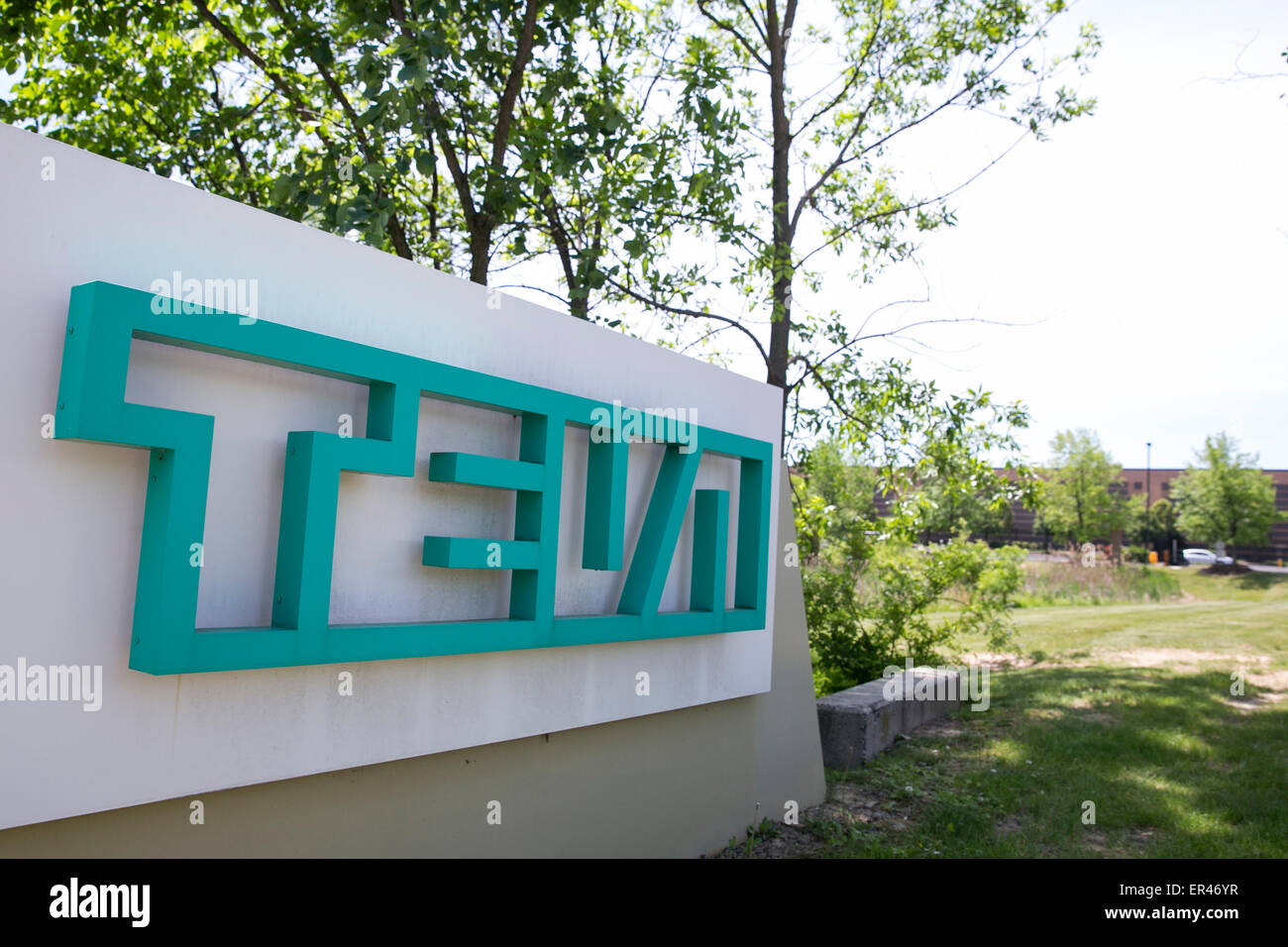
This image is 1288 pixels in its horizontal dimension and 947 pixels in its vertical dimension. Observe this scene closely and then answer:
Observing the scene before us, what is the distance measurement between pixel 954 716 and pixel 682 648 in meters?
4.92

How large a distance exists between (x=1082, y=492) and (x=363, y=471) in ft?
140

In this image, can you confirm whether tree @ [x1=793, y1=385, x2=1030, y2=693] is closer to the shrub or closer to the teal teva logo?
the shrub

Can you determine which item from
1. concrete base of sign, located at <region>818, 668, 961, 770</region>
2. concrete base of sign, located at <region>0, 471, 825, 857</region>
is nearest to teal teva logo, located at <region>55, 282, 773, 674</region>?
concrete base of sign, located at <region>0, 471, 825, 857</region>

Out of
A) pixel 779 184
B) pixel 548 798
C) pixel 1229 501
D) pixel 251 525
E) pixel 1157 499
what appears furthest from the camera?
pixel 1157 499

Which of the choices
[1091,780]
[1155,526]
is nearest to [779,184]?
[1091,780]

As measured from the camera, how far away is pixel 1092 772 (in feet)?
21.6

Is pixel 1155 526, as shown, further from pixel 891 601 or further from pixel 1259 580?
pixel 891 601

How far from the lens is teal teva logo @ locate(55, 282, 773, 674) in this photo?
2568 mm

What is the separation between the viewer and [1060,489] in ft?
134

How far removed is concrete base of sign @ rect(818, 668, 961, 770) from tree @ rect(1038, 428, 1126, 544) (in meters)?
35.3
